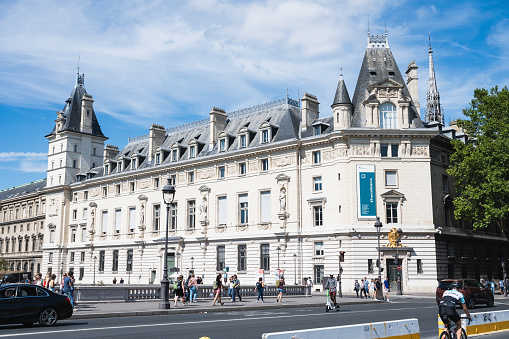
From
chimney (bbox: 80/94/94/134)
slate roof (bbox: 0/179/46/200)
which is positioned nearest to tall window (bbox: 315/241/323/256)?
chimney (bbox: 80/94/94/134)

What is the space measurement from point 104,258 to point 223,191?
2371 cm

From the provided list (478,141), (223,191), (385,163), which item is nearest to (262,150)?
(223,191)

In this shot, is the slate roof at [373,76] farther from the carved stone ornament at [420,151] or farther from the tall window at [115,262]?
the tall window at [115,262]

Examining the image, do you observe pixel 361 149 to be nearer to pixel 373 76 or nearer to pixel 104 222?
pixel 373 76

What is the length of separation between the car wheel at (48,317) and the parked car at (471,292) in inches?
765

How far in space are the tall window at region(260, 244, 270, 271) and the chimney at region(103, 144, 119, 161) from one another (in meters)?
34.2

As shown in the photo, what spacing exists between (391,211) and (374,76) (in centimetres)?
1405

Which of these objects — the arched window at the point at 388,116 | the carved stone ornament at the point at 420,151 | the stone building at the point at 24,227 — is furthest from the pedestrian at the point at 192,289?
the stone building at the point at 24,227

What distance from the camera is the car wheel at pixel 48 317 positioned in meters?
19.0

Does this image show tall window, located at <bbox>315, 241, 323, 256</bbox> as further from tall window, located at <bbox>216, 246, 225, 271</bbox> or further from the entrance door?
tall window, located at <bbox>216, 246, 225, 271</bbox>

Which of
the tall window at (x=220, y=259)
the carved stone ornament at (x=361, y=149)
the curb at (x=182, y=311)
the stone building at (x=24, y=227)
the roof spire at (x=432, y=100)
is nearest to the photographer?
the curb at (x=182, y=311)

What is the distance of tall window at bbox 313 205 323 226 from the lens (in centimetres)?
5009

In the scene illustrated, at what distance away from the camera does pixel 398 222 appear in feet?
155

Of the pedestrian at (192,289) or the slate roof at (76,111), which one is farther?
the slate roof at (76,111)
